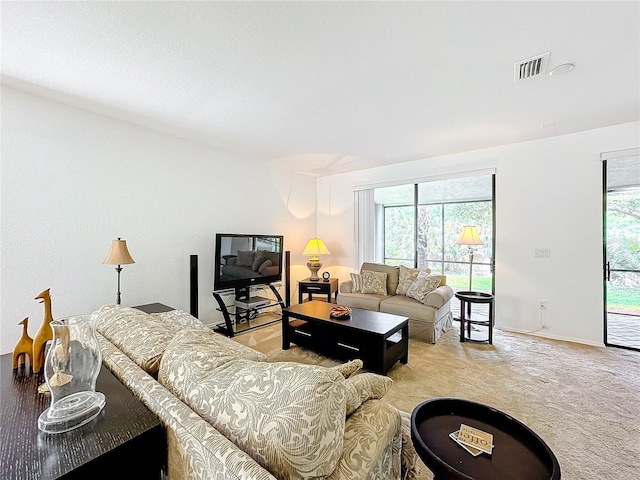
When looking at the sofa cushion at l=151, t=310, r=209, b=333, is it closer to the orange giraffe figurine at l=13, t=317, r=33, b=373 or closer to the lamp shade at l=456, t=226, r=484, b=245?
the orange giraffe figurine at l=13, t=317, r=33, b=373

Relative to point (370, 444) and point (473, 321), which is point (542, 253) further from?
point (370, 444)

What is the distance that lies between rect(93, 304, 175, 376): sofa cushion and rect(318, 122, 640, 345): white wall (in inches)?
159

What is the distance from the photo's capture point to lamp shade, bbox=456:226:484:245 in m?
3.57

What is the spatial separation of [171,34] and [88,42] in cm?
56

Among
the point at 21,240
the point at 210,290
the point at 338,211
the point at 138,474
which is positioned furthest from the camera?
the point at 338,211

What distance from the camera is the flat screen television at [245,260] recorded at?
11.8ft

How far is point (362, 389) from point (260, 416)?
0.49m

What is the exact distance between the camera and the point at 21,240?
2438 millimetres

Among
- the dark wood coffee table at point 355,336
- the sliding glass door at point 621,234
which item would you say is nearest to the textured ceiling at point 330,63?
the sliding glass door at point 621,234

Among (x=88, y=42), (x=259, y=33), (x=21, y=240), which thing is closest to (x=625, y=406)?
(x=259, y=33)

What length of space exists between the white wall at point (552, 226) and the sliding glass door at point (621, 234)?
0.13 metres

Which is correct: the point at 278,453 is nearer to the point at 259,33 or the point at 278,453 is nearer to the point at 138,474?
the point at 138,474

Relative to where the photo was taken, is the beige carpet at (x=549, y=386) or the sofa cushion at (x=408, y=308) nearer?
the beige carpet at (x=549, y=386)

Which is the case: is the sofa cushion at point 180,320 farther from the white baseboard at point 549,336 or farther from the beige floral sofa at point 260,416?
the white baseboard at point 549,336
